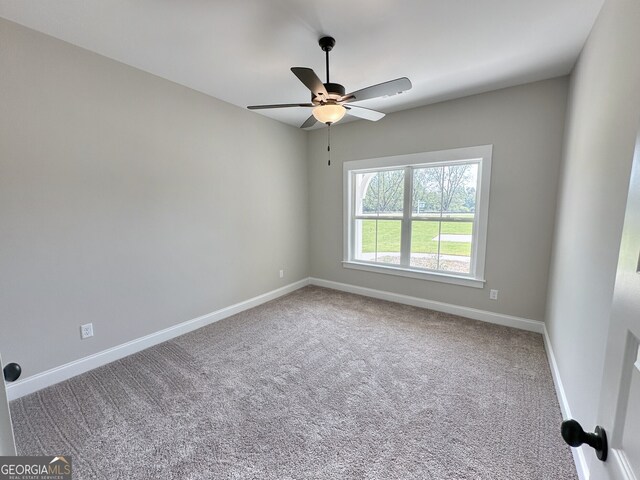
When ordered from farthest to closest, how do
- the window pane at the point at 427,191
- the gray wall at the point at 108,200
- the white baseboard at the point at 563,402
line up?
the window pane at the point at 427,191 → the gray wall at the point at 108,200 → the white baseboard at the point at 563,402

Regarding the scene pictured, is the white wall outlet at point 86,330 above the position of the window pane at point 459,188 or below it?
below

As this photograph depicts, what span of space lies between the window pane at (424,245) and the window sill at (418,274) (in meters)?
0.12

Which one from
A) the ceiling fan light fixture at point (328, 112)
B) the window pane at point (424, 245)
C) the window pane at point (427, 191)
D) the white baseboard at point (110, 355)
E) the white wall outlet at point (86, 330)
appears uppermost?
the ceiling fan light fixture at point (328, 112)

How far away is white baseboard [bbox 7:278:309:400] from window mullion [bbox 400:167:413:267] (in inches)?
85.2

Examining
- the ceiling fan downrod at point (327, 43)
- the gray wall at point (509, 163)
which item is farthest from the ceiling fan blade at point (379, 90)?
the gray wall at point (509, 163)

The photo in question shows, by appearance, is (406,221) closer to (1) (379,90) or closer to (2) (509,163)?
(2) (509,163)

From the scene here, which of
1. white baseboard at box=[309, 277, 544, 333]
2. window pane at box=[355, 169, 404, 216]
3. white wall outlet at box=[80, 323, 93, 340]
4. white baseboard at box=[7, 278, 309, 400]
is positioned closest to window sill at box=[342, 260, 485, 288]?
white baseboard at box=[309, 277, 544, 333]

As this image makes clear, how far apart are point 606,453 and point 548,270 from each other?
286 centimetres

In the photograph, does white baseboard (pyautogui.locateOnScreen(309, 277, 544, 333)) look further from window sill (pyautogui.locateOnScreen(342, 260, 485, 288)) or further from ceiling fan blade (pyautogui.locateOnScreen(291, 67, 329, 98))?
ceiling fan blade (pyautogui.locateOnScreen(291, 67, 329, 98))

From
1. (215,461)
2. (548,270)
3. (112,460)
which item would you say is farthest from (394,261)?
(112,460)

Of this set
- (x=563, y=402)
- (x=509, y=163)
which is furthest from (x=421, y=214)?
(x=563, y=402)

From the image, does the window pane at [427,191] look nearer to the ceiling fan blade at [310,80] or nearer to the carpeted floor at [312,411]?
the carpeted floor at [312,411]

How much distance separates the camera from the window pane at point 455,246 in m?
3.38

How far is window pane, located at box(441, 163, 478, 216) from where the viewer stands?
329 cm
